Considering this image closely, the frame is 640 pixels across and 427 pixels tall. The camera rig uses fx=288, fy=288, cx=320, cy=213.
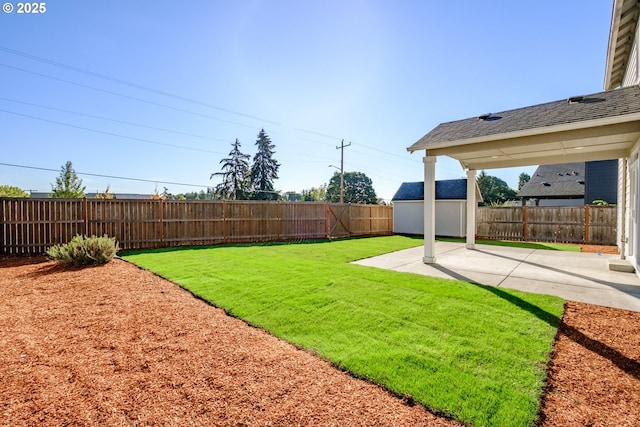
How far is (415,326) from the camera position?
11.3 feet

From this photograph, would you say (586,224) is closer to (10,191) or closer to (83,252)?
(83,252)

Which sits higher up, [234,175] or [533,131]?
[234,175]

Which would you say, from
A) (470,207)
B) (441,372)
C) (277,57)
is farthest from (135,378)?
(277,57)

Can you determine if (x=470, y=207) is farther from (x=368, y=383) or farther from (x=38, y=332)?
(x=38, y=332)

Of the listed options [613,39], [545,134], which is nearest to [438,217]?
[613,39]

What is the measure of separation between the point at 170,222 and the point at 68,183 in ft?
54.6

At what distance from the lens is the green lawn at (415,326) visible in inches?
88.7

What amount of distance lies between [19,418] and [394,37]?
418 inches

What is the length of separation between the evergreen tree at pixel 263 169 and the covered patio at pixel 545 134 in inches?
1061

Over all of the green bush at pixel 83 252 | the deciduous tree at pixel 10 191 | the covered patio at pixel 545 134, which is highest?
the covered patio at pixel 545 134

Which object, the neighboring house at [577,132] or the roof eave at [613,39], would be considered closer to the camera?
the neighboring house at [577,132]

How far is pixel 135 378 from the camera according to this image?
247 cm

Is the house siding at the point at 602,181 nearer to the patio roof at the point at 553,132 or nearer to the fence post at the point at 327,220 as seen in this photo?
the patio roof at the point at 553,132

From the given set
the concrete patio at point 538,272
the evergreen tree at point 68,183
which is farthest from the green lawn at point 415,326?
the evergreen tree at point 68,183
